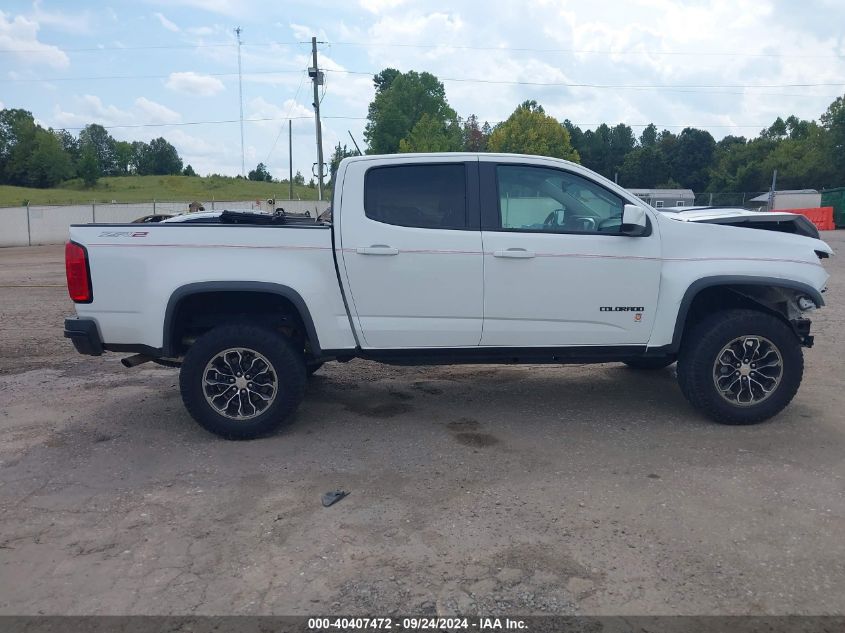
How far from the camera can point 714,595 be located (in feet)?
10.4

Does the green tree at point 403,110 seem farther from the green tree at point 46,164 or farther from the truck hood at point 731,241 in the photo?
the truck hood at point 731,241

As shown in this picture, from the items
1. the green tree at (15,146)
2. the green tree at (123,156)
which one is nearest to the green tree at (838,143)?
the green tree at (15,146)

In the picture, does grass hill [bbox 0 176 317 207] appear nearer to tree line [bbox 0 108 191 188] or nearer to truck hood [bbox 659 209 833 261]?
tree line [bbox 0 108 191 188]

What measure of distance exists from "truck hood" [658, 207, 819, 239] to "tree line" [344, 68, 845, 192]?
126 ft

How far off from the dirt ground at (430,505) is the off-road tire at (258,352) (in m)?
0.20

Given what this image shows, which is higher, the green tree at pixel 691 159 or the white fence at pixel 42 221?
the green tree at pixel 691 159

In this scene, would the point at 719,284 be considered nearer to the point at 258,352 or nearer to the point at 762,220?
the point at 762,220

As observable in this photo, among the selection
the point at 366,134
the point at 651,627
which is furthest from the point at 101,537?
the point at 366,134

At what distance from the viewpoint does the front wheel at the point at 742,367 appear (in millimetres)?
5355

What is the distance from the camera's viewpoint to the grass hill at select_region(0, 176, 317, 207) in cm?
5822

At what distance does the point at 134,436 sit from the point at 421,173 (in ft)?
9.97

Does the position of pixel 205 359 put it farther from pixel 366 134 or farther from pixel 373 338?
pixel 366 134

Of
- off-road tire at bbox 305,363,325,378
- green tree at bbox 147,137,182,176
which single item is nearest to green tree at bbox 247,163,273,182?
green tree at bbox 147,137,182,176

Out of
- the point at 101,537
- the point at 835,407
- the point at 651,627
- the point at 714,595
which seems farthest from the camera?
the point at 835,407
